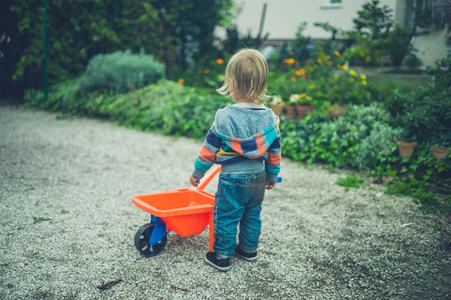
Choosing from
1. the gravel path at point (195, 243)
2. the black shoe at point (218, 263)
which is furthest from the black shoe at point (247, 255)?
the black shoe at point (218, 263)

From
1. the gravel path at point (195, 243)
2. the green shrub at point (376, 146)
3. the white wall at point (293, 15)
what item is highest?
the white wall at point (293, 15)

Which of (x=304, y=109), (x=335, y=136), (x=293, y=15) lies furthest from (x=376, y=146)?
(x=293, y=15)

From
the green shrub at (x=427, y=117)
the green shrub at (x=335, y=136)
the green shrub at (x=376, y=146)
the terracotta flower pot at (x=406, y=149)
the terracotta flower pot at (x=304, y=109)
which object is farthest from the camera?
the terracotta flower pot at (x=304, y=109)

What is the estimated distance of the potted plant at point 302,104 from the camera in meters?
5.05

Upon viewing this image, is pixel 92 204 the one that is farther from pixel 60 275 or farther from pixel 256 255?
pixel 256 255

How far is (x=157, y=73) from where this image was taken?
7.51 meters

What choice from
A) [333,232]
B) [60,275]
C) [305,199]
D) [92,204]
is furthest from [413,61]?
[60,275]

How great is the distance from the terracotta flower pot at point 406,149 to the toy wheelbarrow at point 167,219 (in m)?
2.49

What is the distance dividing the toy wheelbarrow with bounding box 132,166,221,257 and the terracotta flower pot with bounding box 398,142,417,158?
2488 millimetres

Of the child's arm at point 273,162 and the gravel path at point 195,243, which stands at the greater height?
the child's arm at point 273,162

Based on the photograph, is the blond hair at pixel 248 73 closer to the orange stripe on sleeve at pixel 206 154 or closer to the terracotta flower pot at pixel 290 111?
the orange stripe on sleeve at pixel 206 154

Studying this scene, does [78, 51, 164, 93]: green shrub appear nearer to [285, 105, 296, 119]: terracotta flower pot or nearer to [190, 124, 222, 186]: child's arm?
[285, 105, 296, 119]: terracotta flower pot

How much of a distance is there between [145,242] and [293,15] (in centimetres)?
895

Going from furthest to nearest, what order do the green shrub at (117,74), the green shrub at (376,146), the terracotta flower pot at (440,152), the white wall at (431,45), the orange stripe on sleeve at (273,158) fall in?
the green shrub at (117,74) → the white wall at (431,45) → the green shrub at (376,146) → the terracotta flower pot at (440,152) → the orange stripe on sleeve at (273,158)
